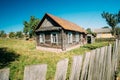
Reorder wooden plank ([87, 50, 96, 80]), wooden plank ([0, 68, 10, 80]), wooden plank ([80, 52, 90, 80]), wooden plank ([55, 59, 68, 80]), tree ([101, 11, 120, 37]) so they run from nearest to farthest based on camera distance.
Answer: wooden plank ([0, 68, 10, 80]), wooden plank ([55, 59, 68, 80]), wooden plank ([80, 52, 90, 80]), wooden plank ([87, 50, 96, 80]), tree ([101, 11, 120, 37])

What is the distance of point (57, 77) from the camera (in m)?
1.66

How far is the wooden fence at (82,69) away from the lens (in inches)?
51.2

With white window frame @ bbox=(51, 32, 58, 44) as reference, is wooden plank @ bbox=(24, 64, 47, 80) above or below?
below

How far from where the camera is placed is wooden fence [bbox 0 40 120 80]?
1.30 m

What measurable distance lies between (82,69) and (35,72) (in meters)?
1.23

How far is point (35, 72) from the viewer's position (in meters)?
1.34

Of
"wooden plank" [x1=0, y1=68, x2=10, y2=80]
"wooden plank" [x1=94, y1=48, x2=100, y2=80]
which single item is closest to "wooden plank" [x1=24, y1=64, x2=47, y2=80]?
"wooden plank" [x1=0, y1=68, x2=10, y2=80]

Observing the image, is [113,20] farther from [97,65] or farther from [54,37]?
[97,65]

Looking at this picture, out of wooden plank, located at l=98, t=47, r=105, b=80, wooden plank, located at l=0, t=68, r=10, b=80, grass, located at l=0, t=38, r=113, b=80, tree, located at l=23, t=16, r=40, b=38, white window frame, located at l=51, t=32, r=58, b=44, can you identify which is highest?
tree, located at l=23, t=16, r=40, b=38

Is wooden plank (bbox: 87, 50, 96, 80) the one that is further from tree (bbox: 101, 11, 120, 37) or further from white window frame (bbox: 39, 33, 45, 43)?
tree (bbox: 101, 11, 120, 37)

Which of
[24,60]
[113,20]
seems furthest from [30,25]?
[24,60]

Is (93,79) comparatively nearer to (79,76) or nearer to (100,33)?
(79,76)

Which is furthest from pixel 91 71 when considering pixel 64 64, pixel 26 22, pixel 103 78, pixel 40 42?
pixel 26 22

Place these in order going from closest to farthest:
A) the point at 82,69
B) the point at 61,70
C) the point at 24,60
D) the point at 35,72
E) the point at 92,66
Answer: the point at 35,72
the point at 61,70
the point at 82,69
the point at 92,66
the point at 24,60
